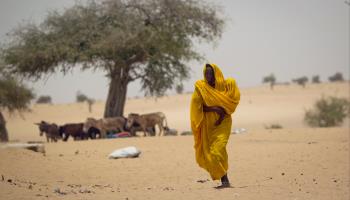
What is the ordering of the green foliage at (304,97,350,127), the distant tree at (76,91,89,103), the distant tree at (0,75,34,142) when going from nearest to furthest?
the distant tree at (0,75,34,142)
the green foliage at (304,97,350,127)
the distant tree at (76,91,89,103)

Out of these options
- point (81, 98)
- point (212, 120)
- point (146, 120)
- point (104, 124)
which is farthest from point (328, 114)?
point (81, 98)

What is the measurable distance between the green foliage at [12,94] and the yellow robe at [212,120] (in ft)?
66.5

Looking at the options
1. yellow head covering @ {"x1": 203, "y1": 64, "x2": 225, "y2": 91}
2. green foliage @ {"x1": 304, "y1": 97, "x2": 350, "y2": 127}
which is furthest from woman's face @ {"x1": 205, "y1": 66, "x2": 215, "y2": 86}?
green foliage @ {"x1": 304, "y1": 97, "x2": 350, "y2": 127}

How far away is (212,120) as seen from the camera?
30.0ft

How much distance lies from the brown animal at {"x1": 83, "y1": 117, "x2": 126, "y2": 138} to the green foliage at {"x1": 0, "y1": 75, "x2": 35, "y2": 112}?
6980 mm

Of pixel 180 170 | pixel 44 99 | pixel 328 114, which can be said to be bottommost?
pixel 180 170

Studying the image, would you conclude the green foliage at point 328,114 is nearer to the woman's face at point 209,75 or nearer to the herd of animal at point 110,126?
the herd of animal at point 110,126

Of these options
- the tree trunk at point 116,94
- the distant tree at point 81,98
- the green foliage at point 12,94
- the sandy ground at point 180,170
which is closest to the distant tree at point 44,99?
the distant tree at point 81,98

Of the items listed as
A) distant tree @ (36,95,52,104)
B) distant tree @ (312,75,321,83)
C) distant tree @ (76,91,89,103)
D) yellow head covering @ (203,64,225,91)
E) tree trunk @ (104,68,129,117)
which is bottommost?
yellow head covering @ (203,64,225,91)

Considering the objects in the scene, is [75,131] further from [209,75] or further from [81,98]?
[81,98]

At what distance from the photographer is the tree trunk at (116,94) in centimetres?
2669

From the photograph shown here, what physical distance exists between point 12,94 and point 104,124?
8.15 meters

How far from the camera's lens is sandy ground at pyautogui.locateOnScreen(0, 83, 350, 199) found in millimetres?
8359

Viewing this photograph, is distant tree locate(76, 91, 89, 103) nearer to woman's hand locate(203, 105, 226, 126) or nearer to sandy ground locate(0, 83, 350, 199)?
sandy ground locate(0, 83, 350, 199)
